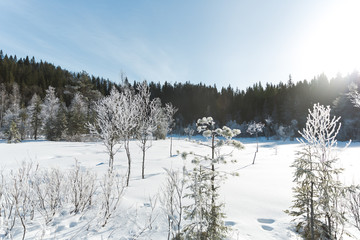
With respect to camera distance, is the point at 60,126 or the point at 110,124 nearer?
the point at 110,124

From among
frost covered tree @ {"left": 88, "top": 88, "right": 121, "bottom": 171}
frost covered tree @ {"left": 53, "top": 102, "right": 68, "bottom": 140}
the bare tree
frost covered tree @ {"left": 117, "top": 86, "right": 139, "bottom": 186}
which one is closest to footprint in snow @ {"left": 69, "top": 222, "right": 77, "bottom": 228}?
the bare tree

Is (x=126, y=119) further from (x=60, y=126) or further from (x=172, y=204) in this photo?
(x=60, y=126)

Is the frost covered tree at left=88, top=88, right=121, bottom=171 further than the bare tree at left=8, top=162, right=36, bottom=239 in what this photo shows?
Yes

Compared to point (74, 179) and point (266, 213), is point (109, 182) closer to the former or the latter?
point (74, 179)

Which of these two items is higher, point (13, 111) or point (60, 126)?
point (13, 111)

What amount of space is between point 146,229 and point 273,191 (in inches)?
266

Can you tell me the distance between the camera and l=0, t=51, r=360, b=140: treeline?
138 feet

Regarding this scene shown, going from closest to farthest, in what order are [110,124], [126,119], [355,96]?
[110,124] → [126,119] → [355,96]

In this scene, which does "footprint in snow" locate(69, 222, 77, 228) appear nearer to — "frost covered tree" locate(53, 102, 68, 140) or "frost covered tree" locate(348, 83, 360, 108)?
"frost covered tree" locate(348, 83, 360, 108)

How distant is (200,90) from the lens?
250 feet

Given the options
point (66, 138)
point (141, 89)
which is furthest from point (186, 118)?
point (141, 89)

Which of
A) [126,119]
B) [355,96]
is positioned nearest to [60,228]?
[126,119]

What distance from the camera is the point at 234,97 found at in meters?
67.5

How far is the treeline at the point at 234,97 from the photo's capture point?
4200 cm
